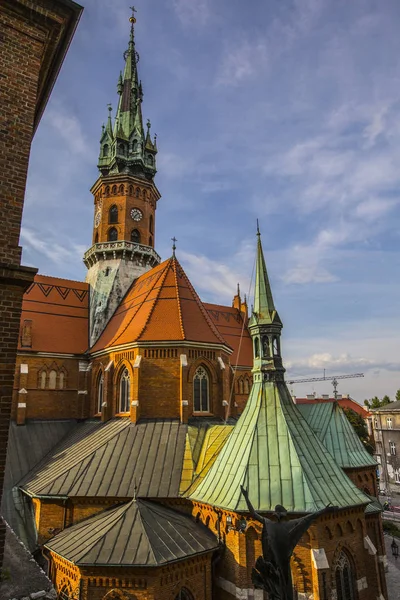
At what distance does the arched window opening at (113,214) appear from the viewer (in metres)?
29.6

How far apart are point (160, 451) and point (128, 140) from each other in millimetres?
23400

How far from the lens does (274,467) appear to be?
12570 mm

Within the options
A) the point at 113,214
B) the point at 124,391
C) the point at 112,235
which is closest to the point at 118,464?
the point at 124,391

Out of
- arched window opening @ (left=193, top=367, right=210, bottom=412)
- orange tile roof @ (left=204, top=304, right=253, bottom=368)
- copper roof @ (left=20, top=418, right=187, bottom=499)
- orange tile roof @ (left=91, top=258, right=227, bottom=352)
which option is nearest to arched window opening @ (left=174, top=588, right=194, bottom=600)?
copper roof @ (left=20, top=418, right=187, bottom=499)

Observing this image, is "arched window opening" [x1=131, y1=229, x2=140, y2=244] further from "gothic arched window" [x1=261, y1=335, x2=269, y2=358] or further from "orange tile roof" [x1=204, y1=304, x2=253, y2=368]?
"gothic arched window" [x1=261, y1=335, x2=269, y2=358]

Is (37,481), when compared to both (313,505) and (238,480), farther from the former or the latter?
(313,505)

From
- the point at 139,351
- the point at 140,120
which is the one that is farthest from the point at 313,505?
the point at 140,120

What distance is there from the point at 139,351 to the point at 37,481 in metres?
6.70

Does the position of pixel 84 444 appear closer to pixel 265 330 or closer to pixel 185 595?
pixel 185 595

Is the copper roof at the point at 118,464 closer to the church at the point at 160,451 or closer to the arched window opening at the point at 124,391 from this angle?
the church at the point at 160,451

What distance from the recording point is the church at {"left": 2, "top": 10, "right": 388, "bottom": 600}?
11.9 m

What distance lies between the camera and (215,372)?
66.8ft

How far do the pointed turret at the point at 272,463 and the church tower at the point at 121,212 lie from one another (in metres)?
13.8

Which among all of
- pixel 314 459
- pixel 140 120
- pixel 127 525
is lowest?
pixel 127 525
